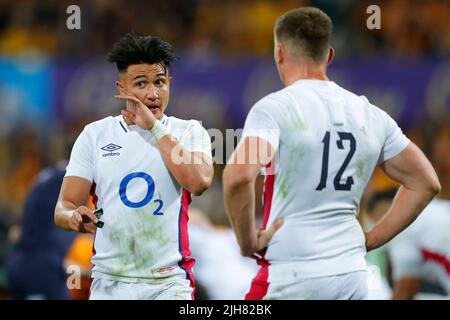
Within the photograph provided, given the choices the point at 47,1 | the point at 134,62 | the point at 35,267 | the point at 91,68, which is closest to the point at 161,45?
the point at 134,62

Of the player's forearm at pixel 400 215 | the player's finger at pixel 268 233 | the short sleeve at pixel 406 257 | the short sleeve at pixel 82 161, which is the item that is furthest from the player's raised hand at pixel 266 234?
the short sleeve at pixel 406 257

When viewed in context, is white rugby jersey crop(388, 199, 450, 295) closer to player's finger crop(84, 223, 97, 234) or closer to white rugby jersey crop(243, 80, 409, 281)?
white rugby jersey crop(243, 80, 409, 281)

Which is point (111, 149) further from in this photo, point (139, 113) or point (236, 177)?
Result: point (236, 177)

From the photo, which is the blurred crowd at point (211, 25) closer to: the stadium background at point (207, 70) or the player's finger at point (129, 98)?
the stadium background at point (207, 70)

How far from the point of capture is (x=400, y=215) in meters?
5.43

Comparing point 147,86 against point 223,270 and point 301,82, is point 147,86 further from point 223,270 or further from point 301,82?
point 223,270

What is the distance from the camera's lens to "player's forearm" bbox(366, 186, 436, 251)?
5387 mm

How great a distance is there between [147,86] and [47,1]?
11.1 meters

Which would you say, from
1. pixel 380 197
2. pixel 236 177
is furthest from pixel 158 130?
pixel 380 197

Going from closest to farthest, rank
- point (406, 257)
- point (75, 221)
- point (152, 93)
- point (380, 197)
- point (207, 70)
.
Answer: point (75, 221)
point (152, 93)
point (406, 257)
point (380, 197)
point (207, 70)

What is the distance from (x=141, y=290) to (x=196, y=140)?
839 mm

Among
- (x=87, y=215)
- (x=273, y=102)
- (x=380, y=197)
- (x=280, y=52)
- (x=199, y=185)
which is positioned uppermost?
(x=280, y=52)

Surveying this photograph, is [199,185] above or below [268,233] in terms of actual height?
above

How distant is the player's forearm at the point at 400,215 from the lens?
17.7 ft
